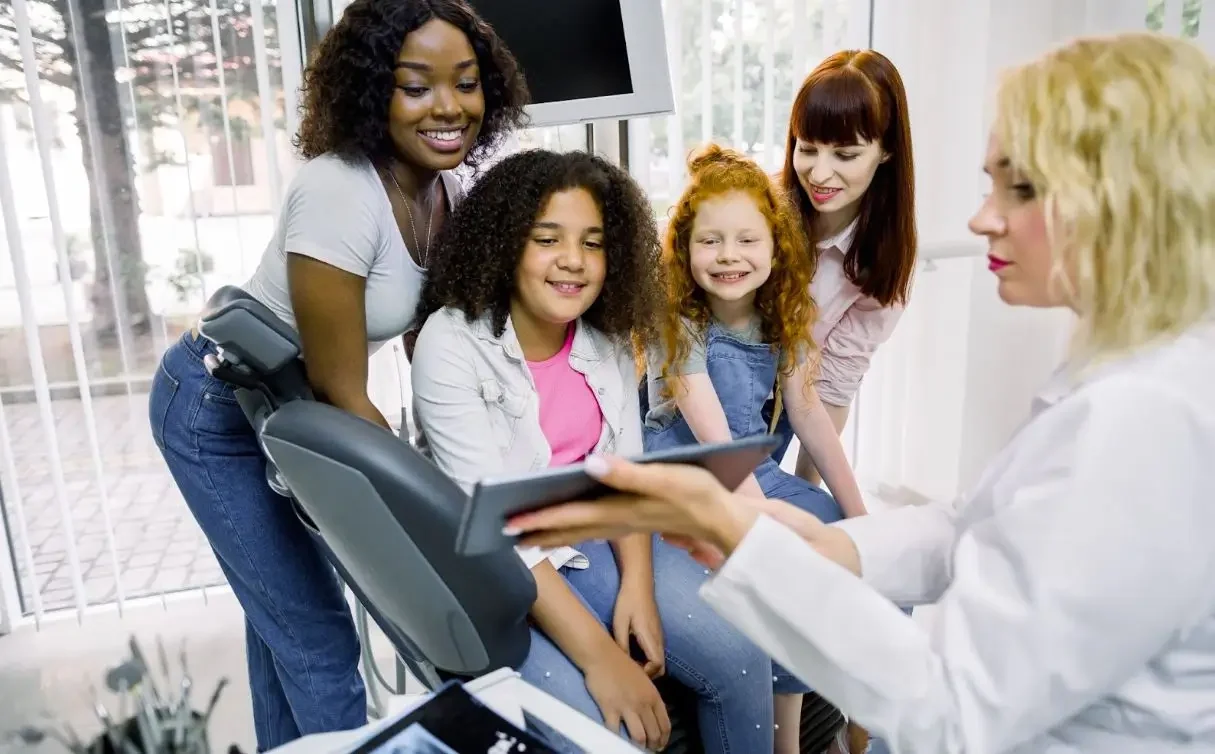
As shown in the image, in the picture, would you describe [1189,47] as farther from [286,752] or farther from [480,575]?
[286,752]

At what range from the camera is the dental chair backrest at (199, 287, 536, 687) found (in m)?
0.87

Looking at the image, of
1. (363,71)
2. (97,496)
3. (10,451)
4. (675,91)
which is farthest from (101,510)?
(675,91)

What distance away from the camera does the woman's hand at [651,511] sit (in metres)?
0.76

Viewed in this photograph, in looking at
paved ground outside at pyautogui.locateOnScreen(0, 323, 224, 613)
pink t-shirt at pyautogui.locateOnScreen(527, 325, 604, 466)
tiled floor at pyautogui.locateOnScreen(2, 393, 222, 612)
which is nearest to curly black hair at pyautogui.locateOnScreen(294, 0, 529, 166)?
pink t-shirt at pyautogui.locateOnScreen(527, 325, 604, 466)

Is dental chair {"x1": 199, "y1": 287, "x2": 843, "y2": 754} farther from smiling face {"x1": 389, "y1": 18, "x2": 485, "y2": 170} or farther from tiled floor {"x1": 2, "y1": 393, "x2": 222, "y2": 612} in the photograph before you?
tiled floor {"x1": 2, "y1": 393, "x2": 222, "y2": 612}

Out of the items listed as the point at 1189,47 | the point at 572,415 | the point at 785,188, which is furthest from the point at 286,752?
the point at 785,188

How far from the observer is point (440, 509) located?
0.87 metres

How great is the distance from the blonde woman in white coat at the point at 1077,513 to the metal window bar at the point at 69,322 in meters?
1.76

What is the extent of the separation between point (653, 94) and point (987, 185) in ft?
3.37

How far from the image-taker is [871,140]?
1521mm

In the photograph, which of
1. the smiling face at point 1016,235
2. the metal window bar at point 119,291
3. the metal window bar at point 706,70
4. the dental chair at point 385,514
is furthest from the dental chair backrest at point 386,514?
the metal window bar at point 706,70

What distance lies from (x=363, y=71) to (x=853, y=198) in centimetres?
87

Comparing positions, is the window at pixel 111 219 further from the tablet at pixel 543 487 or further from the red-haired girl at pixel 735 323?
the tablet at pixel 543 487

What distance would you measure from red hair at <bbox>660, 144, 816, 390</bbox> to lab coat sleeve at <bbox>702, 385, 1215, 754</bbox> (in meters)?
0.77
